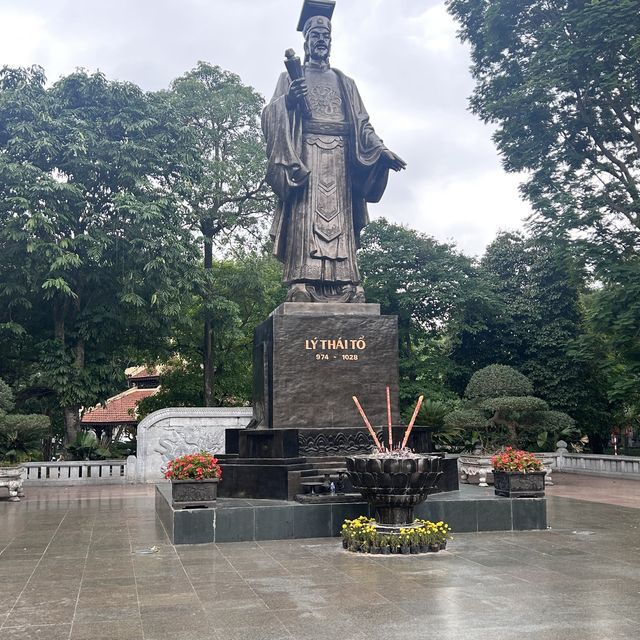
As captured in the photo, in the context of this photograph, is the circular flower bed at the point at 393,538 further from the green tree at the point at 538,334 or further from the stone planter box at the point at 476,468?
the green tree at the point at 538,334

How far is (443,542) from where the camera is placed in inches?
269

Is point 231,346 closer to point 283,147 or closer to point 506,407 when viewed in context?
point 506,407

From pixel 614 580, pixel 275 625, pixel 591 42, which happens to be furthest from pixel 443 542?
pixel 591 42

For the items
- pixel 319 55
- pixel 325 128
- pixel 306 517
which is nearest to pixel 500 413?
pixel 325 128

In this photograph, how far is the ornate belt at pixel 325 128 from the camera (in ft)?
33.9

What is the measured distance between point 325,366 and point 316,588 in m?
4.12

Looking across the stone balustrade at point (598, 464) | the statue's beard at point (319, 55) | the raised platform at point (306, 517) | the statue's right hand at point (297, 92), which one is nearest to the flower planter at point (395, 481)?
the raised platform at point (306, 517)

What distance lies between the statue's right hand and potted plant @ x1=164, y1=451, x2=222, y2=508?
4.98 metres

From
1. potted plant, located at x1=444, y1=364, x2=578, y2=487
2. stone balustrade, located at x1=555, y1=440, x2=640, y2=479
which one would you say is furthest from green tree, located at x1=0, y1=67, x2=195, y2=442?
stone balustrade, located at x1=555, y1=440, x2=640, y2=479

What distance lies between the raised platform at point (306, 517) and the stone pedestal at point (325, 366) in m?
1.35

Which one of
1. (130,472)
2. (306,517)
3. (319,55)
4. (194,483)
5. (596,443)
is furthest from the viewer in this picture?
(596,443)

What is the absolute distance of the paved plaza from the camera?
4332mm

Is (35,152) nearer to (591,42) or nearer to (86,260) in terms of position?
(86,260)

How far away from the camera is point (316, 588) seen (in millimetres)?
5320
